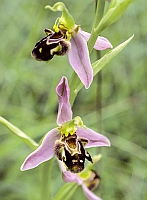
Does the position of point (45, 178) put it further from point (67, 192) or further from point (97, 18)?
point (97, 18)

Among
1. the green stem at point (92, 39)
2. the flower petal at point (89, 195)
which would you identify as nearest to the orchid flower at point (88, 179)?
the flower petal at point (89, 195)

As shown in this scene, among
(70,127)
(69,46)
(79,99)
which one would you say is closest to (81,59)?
(69,46)

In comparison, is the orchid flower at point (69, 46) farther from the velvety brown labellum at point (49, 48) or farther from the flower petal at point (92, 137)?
the flower petal at point (92, 137)

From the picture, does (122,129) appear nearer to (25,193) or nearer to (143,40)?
(143,40)

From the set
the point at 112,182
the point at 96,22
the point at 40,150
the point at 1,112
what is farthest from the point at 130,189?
the point at 96,22

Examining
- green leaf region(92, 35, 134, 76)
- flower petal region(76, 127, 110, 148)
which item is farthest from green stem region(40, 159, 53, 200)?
green leaf region(92, 35, 134, 76)

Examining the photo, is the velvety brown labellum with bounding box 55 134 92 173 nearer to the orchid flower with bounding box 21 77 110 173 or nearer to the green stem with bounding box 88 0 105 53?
the orchid flower with bounding box 21 77 110 173
